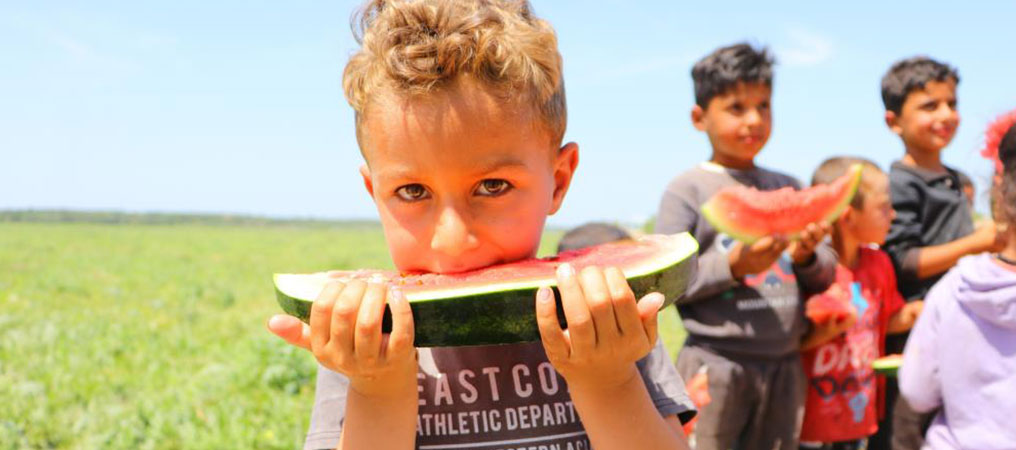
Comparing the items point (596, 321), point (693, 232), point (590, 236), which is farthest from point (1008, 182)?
point (596, 321)

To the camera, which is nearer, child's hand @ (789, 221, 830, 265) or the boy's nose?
the boy's nose

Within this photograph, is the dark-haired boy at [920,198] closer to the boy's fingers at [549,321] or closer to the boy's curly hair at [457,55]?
the boy's curly hair at [457,55]

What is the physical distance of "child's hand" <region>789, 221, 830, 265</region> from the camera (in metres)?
3.32

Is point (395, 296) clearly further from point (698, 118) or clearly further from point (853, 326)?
point (853, 326)

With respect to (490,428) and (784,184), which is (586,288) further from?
(784,184)

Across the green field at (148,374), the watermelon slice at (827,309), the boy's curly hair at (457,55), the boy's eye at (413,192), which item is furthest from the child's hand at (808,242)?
the green field at (148,374)

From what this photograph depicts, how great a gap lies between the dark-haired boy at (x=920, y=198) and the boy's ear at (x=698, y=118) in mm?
1232

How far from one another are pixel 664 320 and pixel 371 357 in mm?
10007

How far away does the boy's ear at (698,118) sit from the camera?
3.88m

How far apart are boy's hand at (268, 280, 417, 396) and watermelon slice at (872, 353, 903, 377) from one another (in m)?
3.02

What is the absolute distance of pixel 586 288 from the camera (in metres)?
1.28

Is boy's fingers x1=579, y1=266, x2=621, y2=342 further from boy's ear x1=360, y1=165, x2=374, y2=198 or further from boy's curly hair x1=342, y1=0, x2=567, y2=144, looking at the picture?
boy's ear x1=360, y1=165, x2=374, y2=198

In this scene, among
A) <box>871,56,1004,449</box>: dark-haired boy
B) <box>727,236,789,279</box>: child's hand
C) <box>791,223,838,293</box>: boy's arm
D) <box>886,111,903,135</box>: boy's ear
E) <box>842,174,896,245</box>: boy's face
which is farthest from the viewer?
<box>886,111,903,135</box>: boy's ear

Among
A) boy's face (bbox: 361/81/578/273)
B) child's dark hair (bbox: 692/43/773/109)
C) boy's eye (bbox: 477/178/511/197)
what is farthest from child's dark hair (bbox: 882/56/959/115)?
boy's eye (bbox: 477/178/511/197)
